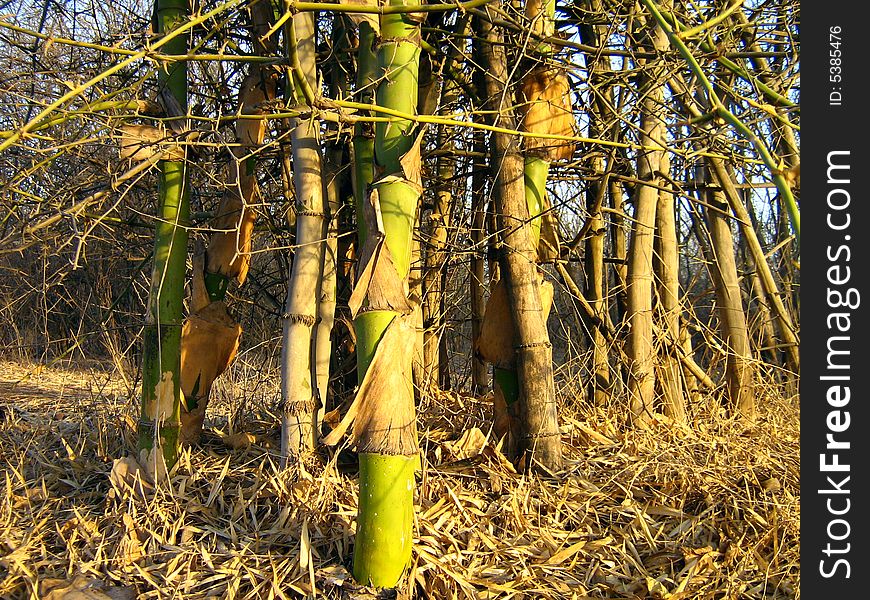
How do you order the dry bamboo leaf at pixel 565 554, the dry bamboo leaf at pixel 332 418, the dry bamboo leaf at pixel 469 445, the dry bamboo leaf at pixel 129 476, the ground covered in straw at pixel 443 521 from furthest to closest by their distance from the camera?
the dry bamboo leaf at pixel 332 418 < the dry bamboo leaf at pixel 469 445 < the dry bamboo leaf at pixel 129 476 < the dry bamboo leaf at pixel 565 554 < the ground covered in straw at pixel 443 521

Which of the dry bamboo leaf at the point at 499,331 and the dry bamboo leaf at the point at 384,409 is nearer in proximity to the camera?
the dry bamboo leaf at the point at 384,409

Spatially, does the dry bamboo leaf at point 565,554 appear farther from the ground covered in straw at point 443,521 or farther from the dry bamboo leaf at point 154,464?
the dry bamboo leaf at point 154,464

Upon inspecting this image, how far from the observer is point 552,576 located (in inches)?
113

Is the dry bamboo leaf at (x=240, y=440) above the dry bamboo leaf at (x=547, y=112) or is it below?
below

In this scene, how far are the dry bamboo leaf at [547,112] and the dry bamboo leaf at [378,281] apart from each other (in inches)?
44.8

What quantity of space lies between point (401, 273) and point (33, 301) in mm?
8427

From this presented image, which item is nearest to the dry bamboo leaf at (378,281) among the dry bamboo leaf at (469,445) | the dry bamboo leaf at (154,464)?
the dry bamboo leaf at (469,445)

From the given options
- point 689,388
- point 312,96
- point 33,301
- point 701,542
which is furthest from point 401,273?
point 33,301

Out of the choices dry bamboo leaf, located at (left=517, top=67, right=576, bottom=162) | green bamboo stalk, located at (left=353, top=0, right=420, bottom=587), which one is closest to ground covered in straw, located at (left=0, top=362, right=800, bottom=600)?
green bamboo stalk, located at (left=353, top=0, right=420, bottom=587)

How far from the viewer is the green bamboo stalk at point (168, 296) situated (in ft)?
11.5

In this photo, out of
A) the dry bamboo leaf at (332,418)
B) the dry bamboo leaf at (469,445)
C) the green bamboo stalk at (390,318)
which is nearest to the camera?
the green bamboo stalk at (390,318)

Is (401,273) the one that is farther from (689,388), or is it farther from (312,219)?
(689,388)

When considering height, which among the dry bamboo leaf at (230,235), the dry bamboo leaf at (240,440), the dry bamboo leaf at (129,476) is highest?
the dry bamboo leaf at (230,235)
